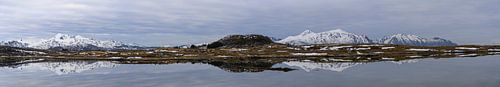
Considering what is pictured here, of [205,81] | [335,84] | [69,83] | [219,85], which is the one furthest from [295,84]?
[69,83]

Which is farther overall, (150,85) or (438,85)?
(150,85)

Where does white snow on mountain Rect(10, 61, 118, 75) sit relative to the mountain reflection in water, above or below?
above

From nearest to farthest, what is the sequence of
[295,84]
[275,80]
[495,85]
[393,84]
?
[495,85], [393,84], [295,84], [275,80]

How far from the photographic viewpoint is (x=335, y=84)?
37.5 meters

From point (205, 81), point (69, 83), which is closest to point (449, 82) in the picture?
point (205, 81)

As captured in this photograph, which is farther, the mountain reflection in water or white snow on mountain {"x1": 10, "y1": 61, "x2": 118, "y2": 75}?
white snow on mountain {"x1": 10, "y1": 61, "x2": 118, "y2": 75}

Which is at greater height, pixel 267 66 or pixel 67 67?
pixel 67 67

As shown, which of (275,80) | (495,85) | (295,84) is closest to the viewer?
(495,85)

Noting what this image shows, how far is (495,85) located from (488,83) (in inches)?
63.8

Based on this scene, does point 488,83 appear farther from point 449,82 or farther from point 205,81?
point 205,81

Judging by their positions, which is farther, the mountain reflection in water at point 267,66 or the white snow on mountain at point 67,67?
the white snow on mountain at point 67,67

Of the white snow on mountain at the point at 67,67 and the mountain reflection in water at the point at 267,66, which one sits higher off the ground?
the white snow on mountain at the point at 67,67

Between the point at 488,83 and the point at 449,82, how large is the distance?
2647 millimetres

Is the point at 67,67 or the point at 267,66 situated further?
the point at 67,67
